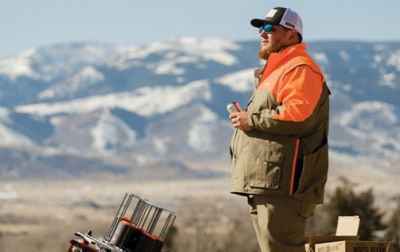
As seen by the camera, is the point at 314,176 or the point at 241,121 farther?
the point at 241,121

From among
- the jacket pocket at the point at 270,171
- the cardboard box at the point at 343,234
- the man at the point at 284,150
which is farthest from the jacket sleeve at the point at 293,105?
the cardboard box at the point at 343,234

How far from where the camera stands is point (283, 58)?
283 inches

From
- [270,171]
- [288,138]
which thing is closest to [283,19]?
[288,138]

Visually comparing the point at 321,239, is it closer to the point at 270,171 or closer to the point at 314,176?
the point at 314,176

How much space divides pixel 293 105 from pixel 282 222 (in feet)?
2.00

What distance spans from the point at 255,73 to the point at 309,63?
43cm

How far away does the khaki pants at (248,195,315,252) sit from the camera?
6898 millimetres

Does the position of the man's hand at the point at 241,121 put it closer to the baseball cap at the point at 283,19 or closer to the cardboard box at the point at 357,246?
the baseball cap at the point at 283,19

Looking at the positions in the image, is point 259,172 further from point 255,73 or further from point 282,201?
point 255,73

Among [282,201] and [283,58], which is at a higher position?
[283,58]

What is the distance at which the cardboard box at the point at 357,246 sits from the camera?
282 inches

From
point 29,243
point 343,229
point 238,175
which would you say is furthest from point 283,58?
point 29,243

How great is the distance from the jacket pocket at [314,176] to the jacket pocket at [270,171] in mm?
119

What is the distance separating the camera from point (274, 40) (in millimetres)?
7219
